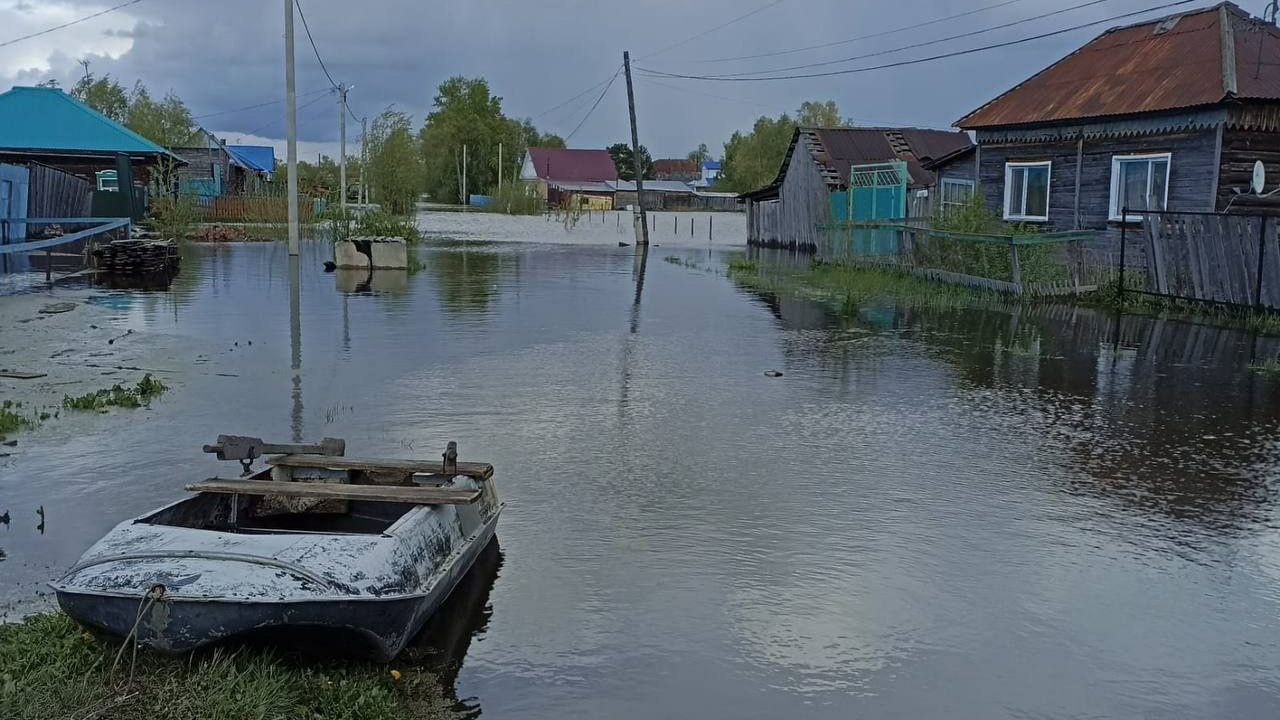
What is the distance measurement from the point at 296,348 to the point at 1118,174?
1800cm

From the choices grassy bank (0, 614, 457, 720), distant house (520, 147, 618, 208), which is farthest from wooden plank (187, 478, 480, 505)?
distant house (520, 147, 618, 208)

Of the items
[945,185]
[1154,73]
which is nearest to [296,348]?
[1154,73]

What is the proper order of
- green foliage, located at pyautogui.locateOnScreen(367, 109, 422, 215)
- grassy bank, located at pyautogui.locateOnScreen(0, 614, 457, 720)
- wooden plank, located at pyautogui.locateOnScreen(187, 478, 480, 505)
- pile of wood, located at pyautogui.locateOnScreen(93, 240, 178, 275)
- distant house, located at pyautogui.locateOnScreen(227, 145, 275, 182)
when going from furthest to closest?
distant house, located at pyautogui.locateOnScreen(227, 145, 275, 182) < green foliage, located at pyautogui.locateOnScreen(367, 109, 422, 215) < pile of wood, located at pyautogui.locateOnScreen(93, 240, 178, 275) < wooden plank, located at pyautogui.locateOnScreen(187, 478, 480, 505) < grassy bank, located at pyautogui.locateOnScreen(0, 614, 457, 720)

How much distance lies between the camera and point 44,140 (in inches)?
1912

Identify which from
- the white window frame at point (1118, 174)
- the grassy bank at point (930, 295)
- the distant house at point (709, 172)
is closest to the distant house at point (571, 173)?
the distant house at point (709, 172)

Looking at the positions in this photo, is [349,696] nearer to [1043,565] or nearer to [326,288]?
[1043,565]

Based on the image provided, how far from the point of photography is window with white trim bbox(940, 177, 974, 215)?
30384mm

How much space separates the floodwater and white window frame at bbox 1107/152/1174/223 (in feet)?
23.8

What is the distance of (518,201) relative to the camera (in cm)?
9744

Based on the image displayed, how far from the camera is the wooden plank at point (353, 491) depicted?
624cm

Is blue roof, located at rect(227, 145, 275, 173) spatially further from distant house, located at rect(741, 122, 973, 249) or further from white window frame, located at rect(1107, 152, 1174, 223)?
white window frame, located at rect(1107, 152, 1174, 223)

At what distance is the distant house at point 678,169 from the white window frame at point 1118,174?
425 ft

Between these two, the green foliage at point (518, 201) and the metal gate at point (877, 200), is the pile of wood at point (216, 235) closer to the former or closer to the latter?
the metal gate at point (877, 200)

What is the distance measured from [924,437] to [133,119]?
81524mm
